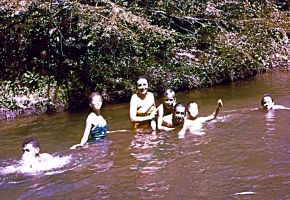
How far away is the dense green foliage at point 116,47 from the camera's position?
616 inches

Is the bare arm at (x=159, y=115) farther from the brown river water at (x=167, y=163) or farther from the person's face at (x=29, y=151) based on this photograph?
the person's face at (x=29, y=151)

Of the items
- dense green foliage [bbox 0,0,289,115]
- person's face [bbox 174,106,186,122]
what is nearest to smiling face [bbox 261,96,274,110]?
person's face [bbox 174,106,186,122]

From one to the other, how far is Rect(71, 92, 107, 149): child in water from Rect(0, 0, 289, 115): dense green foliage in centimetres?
599

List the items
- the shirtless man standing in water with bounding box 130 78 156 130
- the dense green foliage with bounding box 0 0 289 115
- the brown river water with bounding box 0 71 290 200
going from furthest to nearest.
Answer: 1. the dense green foliage with bounding box 0 0 289 115
2. the shirtless man standing in water with bounding box 130 78 156 130
3. the brown river water with bounding box 0 71 290 200

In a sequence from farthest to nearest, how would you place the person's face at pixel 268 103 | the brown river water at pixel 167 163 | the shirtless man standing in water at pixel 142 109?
the person's face at pixel 268 103 < the shirtless man standing in water at pixel 142 109 < the brown river water at pixel 167 163

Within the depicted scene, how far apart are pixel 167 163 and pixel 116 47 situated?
30.0ft

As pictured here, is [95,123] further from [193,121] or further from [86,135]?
[193,121]

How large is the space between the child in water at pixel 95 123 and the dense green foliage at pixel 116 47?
236 inches

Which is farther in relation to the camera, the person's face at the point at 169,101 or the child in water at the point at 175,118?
the person's face at the point at 169,101

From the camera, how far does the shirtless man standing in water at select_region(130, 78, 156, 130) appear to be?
10.2m

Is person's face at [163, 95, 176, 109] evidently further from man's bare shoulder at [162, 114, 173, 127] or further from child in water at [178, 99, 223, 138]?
child in water at [178, 99, 223, 138]

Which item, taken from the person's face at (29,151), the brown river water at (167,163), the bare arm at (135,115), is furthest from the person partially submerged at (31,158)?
the bare arm at (135,115)

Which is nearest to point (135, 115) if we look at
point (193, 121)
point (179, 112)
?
point (179, 112)

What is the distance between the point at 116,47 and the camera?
16.1 m
